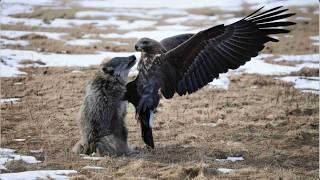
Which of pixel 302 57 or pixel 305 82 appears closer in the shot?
pixel 305 82

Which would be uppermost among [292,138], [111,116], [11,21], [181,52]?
[11,21]

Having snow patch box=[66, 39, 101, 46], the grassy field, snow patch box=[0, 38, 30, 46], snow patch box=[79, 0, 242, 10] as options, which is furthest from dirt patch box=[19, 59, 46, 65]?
snow patch box=[79, 0, 242, 10]

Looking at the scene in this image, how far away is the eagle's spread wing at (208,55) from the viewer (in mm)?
8219

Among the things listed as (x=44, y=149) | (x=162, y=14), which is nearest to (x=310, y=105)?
(x=44, y=149)

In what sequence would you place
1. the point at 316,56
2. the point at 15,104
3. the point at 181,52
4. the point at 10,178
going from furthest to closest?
1. the point at 316,56
2. the point at 15,104
3. the point at 181,52
4. the point at 10,178

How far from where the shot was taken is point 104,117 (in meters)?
8.45

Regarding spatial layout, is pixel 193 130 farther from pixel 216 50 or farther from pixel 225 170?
pixel 225 170

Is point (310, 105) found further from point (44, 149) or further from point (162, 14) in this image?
point (162, 14)

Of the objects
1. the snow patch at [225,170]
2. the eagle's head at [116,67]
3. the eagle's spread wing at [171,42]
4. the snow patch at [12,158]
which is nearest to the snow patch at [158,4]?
the eagle's spread wing at [171,42]

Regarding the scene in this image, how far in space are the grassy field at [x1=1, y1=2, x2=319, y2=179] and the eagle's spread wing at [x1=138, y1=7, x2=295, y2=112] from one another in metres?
1.15

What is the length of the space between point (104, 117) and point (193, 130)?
2.40 m

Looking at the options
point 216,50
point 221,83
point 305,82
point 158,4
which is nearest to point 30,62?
Answer: point 221,83

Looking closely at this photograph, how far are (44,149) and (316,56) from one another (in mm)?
13837

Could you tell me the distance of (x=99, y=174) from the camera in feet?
22.1
